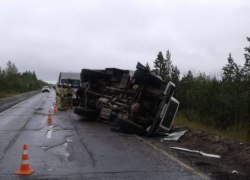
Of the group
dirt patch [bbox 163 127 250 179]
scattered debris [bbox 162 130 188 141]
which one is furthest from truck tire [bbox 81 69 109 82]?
dirt patch [bbox 163 127 250 179]

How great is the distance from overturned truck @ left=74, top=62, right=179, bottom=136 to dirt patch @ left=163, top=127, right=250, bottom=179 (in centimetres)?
118

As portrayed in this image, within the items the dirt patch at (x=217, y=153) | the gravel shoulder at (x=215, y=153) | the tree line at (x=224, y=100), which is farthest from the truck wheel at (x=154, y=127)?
the tree line at (x=224, y=100)

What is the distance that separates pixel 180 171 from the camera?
8609 millimetres

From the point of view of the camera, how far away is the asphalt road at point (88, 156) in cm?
826

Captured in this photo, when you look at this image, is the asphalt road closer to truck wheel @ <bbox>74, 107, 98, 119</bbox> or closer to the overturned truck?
the overturned truck

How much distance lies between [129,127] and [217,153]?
4432 millimetres

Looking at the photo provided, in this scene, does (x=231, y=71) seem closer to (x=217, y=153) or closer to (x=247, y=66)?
(x=247, y=66)

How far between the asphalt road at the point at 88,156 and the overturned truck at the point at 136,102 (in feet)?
2.89

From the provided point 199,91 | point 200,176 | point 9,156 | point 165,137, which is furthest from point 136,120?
point 200,176

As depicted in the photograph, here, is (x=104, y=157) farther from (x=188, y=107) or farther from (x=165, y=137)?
(x=188, y=107)

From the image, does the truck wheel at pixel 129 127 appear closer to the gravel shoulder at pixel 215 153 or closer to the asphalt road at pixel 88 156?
the asphalt road at pixel 88 156

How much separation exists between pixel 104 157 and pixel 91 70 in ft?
35.7

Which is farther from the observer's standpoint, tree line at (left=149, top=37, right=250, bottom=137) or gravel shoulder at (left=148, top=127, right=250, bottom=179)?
tree line at (left=149, top=37, right=250, bottom=137)

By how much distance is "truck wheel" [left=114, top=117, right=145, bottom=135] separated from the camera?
49.8ft
